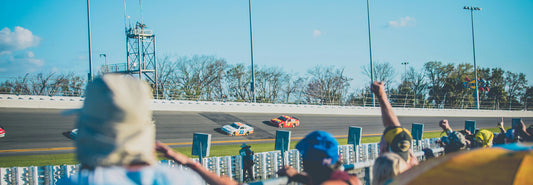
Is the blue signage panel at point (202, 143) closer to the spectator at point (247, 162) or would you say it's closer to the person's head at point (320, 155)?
the spectator at point (247, 162)

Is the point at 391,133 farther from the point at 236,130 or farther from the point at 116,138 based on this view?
the point at 236,130

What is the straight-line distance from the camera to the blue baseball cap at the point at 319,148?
258 cm

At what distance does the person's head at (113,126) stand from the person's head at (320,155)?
51.9 inches

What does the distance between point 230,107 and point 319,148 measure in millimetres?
33923

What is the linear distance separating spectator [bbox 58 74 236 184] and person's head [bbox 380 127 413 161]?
2578mm

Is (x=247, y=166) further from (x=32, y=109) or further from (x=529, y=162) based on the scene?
(x=32, y=109)

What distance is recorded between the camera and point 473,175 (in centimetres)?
164

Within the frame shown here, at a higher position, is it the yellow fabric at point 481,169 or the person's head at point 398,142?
the yellow fabric at point 481,169

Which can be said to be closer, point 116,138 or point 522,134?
point 116,138

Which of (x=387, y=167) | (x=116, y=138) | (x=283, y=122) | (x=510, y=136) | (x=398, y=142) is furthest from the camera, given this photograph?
(x=283, y=122)

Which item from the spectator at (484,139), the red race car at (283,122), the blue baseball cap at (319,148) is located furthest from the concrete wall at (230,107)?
the blue baseball cap at (319,148)

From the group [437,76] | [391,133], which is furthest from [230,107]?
[437,76]

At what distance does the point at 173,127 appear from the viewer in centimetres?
2680

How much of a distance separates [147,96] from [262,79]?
237 feet
